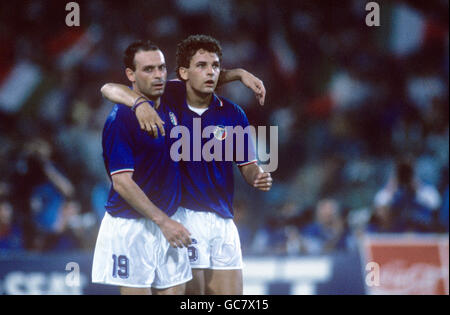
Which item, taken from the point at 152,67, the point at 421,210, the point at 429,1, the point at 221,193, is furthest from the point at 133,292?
the point at 429,1

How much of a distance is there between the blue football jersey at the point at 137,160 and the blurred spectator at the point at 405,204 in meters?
2.71

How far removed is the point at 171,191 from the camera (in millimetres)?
2885

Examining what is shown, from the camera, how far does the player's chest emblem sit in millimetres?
3131

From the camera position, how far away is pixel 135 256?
9.13 feet

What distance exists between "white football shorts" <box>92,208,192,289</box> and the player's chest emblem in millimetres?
605

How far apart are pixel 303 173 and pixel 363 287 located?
162cm

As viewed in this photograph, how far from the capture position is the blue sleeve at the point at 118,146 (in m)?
2.70

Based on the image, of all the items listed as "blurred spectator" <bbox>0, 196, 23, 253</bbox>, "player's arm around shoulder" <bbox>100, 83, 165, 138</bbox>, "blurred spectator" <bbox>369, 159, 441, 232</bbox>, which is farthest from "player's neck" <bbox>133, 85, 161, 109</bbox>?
"blurred spectator" <bbox>369, 159, 441, 232</bbox>

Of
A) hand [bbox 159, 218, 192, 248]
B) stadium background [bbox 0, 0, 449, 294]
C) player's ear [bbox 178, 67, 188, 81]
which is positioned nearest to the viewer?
hand [bbox 159, 218, 192, 248]

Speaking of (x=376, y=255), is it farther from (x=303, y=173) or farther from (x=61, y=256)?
(x=61, y=256)

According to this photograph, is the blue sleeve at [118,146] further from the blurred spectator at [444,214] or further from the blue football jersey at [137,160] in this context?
the blurred spectator at [444,214]

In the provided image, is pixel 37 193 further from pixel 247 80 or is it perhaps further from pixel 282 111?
pixel 247 80
